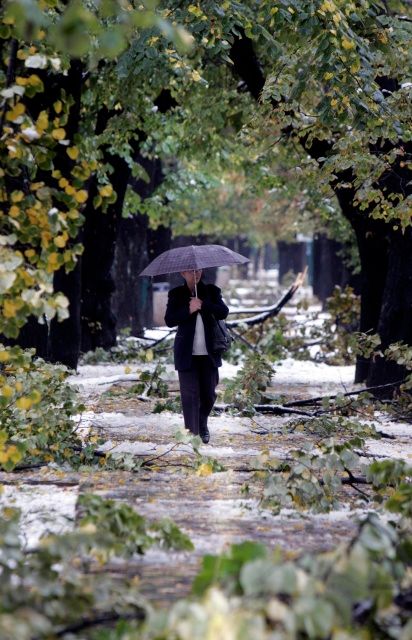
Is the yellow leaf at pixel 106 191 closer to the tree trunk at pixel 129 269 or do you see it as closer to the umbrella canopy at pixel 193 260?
the umbrella canopy at pixel 193 260

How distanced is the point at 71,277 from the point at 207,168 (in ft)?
38.7

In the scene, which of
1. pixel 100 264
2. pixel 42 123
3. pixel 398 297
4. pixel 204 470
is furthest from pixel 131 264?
pixel 42 123

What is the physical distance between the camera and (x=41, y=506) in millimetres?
7035

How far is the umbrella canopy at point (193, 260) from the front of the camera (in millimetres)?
10656

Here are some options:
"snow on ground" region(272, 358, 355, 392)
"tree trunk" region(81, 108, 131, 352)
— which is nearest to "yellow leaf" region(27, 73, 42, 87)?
"snow on ground" region(272, 358, 355, 392)

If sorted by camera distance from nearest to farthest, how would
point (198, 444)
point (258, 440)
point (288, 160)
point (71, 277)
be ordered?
point (198, 444) → point (258, 440) → point (71, 277) → point (288, 160)

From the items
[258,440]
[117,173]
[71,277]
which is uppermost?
[117,173]

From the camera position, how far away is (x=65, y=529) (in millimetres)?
6254

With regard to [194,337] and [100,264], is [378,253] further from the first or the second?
[100,264]

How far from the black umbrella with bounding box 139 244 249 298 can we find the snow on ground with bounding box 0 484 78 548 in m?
3.32

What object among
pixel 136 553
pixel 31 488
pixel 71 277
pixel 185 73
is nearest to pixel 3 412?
pixel 31 488

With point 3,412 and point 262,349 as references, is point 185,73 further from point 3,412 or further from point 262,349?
point 262,349

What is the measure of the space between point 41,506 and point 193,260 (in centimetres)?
414

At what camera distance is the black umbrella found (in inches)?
420
